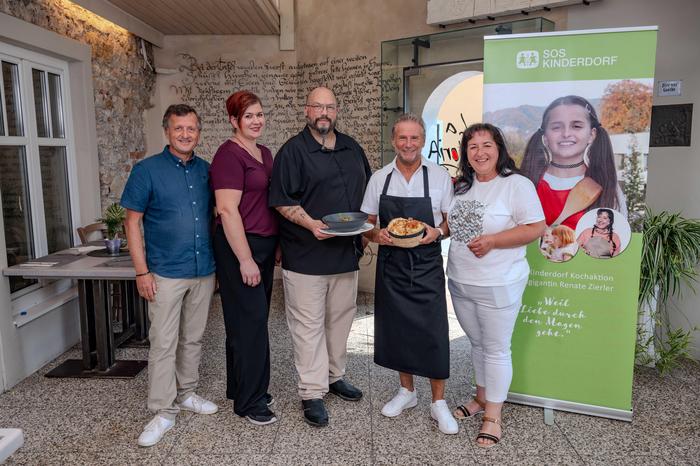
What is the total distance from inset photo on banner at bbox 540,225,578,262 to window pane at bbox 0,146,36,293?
10.7 feet

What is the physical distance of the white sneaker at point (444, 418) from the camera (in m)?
2.67

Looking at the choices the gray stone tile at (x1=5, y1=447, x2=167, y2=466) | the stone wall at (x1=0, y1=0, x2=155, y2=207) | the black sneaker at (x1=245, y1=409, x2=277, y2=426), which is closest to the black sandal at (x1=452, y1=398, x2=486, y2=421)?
the black sneaker at (x1=245, y1=409, x2=277, y2=426)

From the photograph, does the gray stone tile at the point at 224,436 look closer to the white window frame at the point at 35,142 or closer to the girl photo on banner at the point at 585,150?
the white window frame at the point at 35,142

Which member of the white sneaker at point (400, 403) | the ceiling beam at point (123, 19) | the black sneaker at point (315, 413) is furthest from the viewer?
the ceiling beam at point (123, 19)

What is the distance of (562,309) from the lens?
2809mm

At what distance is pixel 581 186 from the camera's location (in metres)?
2.67

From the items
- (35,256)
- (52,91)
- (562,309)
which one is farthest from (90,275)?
(562,309)

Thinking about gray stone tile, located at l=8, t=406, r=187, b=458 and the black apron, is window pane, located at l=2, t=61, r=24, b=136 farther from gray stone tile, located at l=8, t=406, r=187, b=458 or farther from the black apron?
the black apron

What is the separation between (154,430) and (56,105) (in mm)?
2663

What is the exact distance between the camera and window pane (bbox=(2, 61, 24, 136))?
11.3 feet

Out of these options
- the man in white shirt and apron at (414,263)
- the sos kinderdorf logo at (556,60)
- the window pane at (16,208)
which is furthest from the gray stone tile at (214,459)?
the sos kinderdorf logo at (556,60)

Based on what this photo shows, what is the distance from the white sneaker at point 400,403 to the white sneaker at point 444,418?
0.53ft

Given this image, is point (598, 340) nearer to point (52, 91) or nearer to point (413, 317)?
point (413, 317)

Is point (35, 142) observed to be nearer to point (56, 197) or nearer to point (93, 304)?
point (56, 197)
